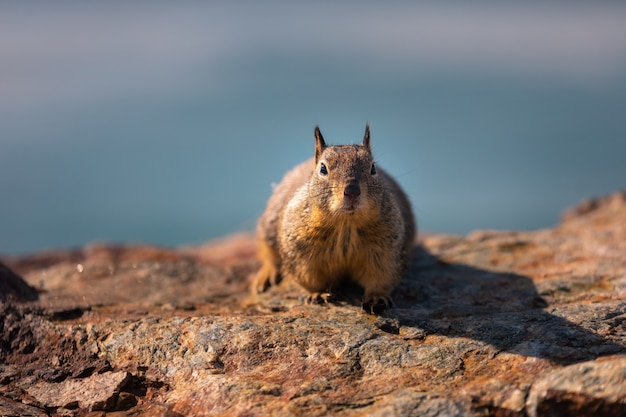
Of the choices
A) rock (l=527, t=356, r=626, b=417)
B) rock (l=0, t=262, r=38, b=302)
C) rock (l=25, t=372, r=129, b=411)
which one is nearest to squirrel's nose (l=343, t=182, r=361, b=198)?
rock (l=527, t=356, r=626, b=417)

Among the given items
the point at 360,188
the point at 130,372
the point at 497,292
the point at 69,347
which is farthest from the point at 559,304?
the point at 69,347

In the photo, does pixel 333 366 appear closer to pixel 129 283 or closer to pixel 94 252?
pixel 129 283

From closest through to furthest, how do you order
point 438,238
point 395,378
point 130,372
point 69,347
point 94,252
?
point 395,378
point 130,372
point 69,347
point 438,238
point 94,252

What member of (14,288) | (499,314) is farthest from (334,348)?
(14,288)

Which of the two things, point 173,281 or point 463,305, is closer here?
point 463,305

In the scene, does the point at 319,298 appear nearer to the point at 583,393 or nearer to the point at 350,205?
the point at 350,205

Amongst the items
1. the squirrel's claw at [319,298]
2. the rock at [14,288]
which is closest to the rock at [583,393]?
the squirrel's claw at [319,298]

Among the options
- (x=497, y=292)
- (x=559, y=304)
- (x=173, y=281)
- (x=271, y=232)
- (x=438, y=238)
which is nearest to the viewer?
(x=559, y=304)

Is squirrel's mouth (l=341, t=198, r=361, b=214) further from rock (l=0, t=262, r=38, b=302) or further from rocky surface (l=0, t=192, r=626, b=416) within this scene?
rock (l=0, t=262, r=38, b=302)
